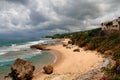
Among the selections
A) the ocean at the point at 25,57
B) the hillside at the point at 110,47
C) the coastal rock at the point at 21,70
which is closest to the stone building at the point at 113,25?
the hillside at the point at 110,47

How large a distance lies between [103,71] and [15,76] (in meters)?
10.6

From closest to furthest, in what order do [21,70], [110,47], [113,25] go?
[21,70] < [110,47] < [113,25]

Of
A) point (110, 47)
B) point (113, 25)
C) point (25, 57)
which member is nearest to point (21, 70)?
point (110, 47)

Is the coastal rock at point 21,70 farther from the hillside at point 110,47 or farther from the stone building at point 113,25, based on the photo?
the stone building at point 113,25

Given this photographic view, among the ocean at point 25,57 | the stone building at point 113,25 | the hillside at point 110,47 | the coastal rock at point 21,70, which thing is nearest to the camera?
the hillside at point 110,47

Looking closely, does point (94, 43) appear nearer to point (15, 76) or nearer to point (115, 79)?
point (15, 76)

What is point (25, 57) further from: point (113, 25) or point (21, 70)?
point (113, 25)

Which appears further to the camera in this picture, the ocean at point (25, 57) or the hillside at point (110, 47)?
the ocean at point (25, 57)

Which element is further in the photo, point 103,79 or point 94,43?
point 94,43

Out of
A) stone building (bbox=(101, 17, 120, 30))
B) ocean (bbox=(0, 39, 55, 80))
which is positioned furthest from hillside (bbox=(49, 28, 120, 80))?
ocean (bbox=(0, 39, 55, 80))

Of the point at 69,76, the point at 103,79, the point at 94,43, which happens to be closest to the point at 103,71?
the point at 103,79

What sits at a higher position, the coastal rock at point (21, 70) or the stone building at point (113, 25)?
the stone building at point (113, 25)

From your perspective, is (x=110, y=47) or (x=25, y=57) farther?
(x=25, y=57)

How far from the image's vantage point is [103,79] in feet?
66.5
